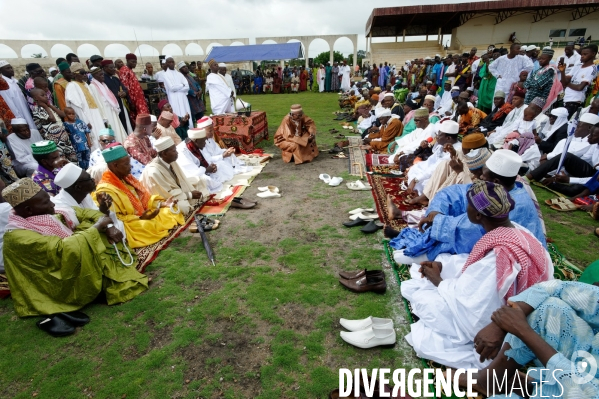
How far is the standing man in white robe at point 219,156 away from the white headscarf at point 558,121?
20.7 ft

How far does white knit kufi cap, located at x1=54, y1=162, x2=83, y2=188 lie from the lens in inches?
133

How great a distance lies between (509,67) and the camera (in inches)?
363

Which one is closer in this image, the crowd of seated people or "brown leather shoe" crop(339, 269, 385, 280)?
the crowd of seated people

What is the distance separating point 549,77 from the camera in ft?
24.8

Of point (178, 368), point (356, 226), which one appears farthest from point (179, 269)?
point (356, 226)

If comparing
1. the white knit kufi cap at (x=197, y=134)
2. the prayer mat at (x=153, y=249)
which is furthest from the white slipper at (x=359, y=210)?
the white knit kufi cap at (x=197, y=134)

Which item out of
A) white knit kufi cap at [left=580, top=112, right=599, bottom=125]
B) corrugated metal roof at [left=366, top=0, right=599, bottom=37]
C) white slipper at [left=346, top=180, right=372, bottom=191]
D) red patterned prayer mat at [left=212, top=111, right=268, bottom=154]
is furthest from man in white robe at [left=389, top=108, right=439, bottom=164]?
corrugated metal roof at [left=366, top=0, right=599, bottom=37]

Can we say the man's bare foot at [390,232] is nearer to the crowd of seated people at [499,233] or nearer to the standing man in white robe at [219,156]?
the crowd of seated people at [499,233]

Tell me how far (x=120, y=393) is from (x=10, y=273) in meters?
1.67

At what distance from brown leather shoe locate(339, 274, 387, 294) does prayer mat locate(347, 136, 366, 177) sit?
349 centimetres

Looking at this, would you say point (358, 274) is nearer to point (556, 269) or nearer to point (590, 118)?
point (556, 269)

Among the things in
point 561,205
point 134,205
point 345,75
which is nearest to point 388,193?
point 561,205

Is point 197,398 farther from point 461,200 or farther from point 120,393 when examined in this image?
point 461,200

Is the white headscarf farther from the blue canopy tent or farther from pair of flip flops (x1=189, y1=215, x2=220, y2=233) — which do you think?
the blue canopy tent
